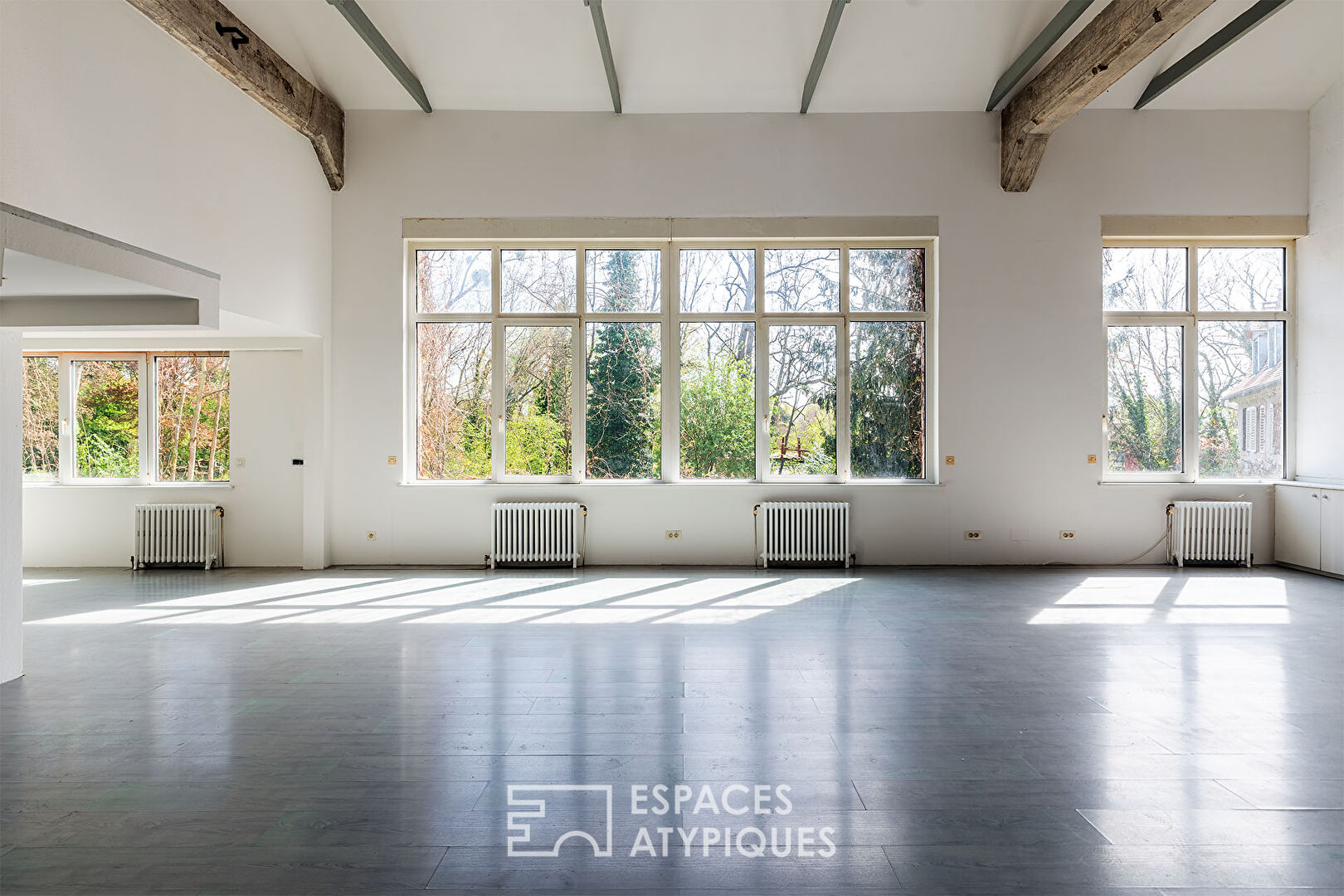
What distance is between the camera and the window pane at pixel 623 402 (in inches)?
320

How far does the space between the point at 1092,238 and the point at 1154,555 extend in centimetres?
340

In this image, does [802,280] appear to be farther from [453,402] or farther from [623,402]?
[453,402]

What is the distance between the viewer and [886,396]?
816cm

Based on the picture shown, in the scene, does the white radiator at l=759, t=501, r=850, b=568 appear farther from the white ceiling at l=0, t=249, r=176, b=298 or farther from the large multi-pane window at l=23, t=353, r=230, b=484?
the large multi-pane window at l=23, t=353, r=230, b=484

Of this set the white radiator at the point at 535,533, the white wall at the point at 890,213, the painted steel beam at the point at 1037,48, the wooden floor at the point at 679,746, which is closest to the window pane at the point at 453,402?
the white wall at the point at 890,213

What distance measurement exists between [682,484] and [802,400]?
5.16 ft

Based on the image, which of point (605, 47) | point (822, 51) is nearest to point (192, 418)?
point (605, 47)

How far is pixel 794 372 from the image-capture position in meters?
8.16

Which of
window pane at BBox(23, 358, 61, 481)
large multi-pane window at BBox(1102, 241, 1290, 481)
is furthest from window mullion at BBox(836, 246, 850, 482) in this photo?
window pane at BBox(23, 358, 61, 481)

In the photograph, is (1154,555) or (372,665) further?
(1154,555)

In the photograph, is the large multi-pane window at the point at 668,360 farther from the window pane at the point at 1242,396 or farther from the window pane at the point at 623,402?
the window pane at the point at 1242,396

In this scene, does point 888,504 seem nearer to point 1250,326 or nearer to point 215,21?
point 1250,326

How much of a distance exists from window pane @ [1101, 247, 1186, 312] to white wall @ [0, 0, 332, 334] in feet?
27.2

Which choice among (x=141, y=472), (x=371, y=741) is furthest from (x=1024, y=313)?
(x=141, y=472)
